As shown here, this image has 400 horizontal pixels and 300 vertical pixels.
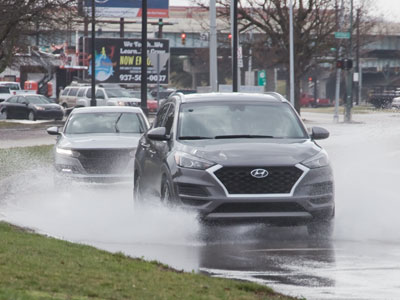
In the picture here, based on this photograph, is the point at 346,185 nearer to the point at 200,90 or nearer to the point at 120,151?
the point at 120,151

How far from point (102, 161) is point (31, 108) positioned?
1653 inches

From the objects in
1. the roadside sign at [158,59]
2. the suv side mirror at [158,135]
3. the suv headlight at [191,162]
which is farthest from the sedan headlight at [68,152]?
the roadside sign at [158,59]

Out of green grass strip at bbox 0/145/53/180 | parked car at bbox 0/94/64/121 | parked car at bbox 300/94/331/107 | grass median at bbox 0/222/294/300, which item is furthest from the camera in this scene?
parked car at bbox 300/94/331/107

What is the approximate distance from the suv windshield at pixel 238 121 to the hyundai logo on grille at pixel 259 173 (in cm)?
107

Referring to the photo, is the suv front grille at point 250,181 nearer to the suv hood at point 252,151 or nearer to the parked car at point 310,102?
the suv hood at point 252,151

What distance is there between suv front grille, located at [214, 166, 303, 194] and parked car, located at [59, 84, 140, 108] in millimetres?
48430

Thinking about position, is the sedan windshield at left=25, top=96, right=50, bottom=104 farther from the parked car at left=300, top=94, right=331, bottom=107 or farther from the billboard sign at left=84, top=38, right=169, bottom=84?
the parked car at left=300, top=94, right=331, bottom=107

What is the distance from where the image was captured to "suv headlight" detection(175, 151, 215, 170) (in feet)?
41.1

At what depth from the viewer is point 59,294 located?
782cm

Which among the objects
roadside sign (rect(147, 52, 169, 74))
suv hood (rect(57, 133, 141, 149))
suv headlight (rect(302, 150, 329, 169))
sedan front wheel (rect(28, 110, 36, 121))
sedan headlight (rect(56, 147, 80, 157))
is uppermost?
roadside sign (rect(147, 52, 169, 74))

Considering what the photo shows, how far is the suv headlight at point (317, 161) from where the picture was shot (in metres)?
12.7

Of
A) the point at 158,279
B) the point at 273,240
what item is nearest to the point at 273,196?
the point at 273,240

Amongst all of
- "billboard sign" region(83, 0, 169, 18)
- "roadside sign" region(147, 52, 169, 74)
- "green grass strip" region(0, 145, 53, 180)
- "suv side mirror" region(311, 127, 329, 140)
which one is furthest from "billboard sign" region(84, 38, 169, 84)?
"suv side mirror" region(311, 127, 329, 140)

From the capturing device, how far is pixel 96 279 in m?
8.70
